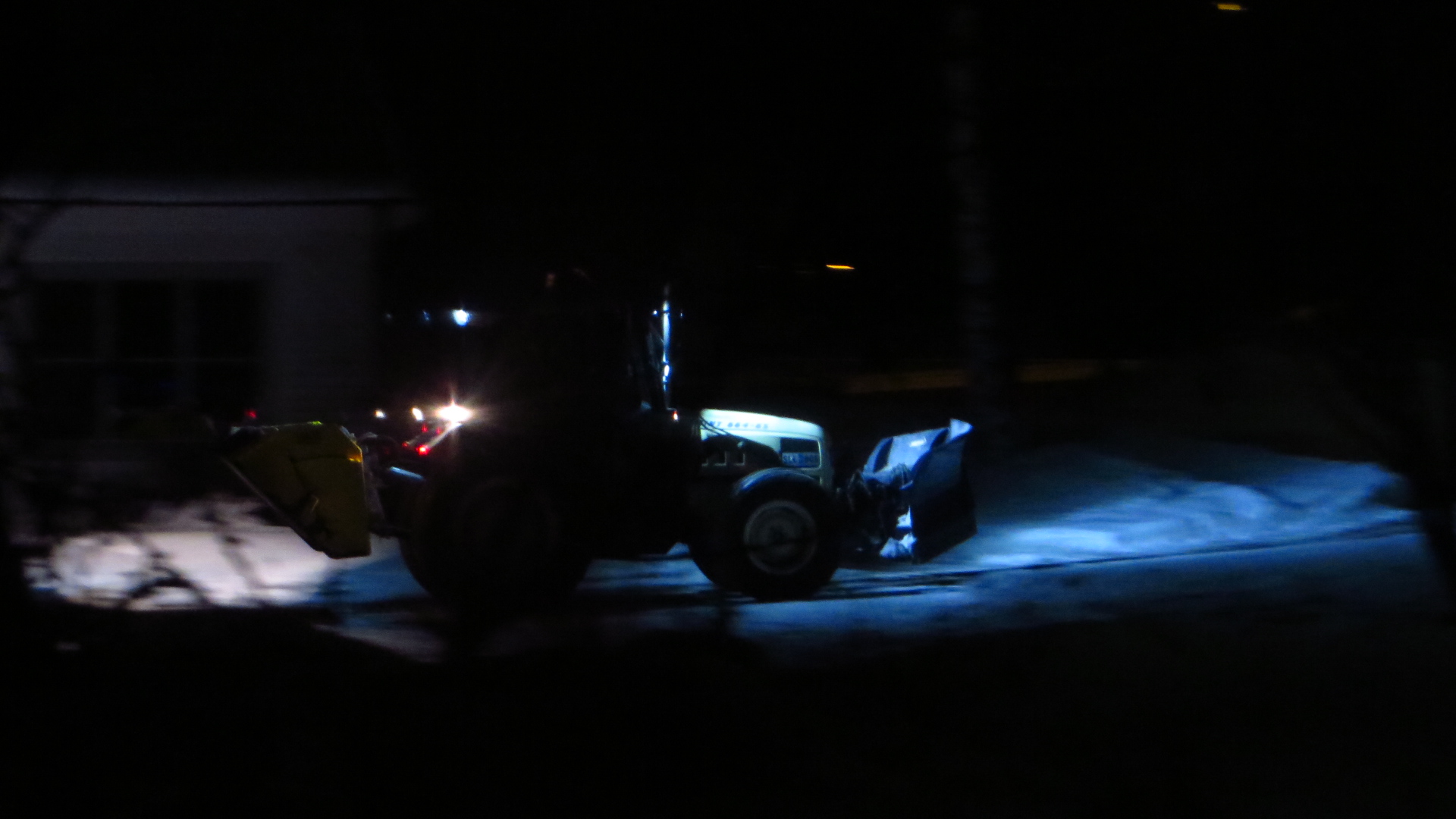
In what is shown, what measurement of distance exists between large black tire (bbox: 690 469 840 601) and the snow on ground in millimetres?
187

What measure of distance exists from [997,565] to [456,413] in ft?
13.7

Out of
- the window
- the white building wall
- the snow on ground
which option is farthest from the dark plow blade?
the window

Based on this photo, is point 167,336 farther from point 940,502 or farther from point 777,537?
point 940,502

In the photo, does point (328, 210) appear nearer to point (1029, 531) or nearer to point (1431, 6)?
point (1029, 531)

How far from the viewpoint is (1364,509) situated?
11.8 meters

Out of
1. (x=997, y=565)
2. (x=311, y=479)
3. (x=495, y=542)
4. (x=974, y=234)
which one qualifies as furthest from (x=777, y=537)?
(x=974, y=234)

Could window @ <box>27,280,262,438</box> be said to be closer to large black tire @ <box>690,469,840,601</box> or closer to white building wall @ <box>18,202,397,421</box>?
white building wall @ <box>18,202,397,421</box>

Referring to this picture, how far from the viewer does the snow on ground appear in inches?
312

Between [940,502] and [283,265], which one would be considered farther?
[283,265]

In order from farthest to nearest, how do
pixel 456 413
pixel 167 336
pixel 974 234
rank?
pixel 974 234
pixel 167 336
pixel 456 413

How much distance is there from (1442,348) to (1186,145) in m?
2.60

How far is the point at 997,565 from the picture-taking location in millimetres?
10680

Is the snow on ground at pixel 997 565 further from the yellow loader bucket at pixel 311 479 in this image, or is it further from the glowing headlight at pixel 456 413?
the glowing headlight at pixel 456 413

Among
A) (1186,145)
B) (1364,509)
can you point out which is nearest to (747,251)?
(1186,145)
